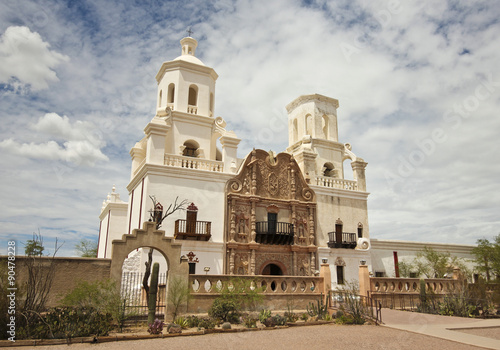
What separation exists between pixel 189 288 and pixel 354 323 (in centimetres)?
679

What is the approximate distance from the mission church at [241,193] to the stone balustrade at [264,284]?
2.67m

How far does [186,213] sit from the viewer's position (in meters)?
23.0

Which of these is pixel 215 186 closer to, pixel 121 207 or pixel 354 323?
pixel 121 207

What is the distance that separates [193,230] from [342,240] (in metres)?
10.9

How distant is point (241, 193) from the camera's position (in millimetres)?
24875

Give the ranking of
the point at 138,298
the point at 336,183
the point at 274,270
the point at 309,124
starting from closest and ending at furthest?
the point at 138,298, the point at 274,270, the point at 336,183, the point at 309,124

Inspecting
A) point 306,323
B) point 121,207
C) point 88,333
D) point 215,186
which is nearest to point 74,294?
point 88,333

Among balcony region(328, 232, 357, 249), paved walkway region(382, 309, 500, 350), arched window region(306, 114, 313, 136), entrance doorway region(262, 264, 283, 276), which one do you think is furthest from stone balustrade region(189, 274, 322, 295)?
arched window region(306, 114, 313, 136)

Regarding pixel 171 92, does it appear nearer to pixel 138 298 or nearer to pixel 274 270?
pixel 274 270

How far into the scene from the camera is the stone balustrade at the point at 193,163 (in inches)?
938

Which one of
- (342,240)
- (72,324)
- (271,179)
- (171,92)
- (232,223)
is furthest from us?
(171,92)

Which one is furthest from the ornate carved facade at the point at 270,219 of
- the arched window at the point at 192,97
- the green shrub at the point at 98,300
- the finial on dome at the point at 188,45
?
the finial on dome at the point at 188,45

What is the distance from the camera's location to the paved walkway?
12211 mm

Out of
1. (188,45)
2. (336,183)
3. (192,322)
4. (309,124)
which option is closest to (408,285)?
(336,183)
